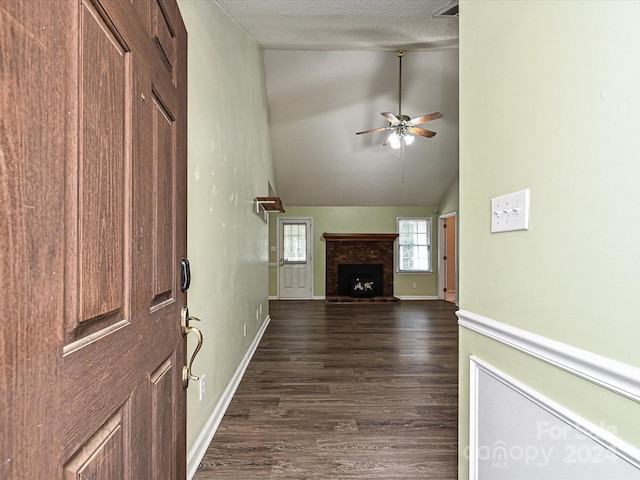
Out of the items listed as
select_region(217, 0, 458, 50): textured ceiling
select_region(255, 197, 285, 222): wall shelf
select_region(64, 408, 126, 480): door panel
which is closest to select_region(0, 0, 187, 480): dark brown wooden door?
select_region(64, 408, 126, 480): door panel

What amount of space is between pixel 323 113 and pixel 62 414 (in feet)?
20.2

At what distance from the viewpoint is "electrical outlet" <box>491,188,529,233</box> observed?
1077mm

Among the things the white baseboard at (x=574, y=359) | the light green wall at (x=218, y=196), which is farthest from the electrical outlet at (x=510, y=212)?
the light green wall at (x=218, y=196)

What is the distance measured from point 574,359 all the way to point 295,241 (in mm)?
7934

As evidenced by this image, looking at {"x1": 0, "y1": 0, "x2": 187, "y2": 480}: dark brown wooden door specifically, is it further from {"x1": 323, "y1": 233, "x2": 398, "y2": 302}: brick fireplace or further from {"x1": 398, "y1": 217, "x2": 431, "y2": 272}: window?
{"x1": 398, "y1": 217, "x2": 431, "y2": 272}: window

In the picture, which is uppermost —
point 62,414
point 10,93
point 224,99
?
point 224,99

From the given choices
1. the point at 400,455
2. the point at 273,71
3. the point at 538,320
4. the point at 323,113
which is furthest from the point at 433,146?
the point at 538,320

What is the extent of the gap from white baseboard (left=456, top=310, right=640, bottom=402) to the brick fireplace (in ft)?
24.0

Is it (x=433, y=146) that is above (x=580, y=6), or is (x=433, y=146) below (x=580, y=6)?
above

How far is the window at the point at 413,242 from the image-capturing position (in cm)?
866

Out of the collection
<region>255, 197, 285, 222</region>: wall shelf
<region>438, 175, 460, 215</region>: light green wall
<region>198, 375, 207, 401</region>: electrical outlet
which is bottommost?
<region>198, 375, 207, 401</region>: electrical outlet

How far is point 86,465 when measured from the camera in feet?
1.94

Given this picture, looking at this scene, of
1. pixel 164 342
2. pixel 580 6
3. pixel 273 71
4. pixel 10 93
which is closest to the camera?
pixel 10 93

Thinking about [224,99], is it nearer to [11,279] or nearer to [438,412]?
[11,279]
